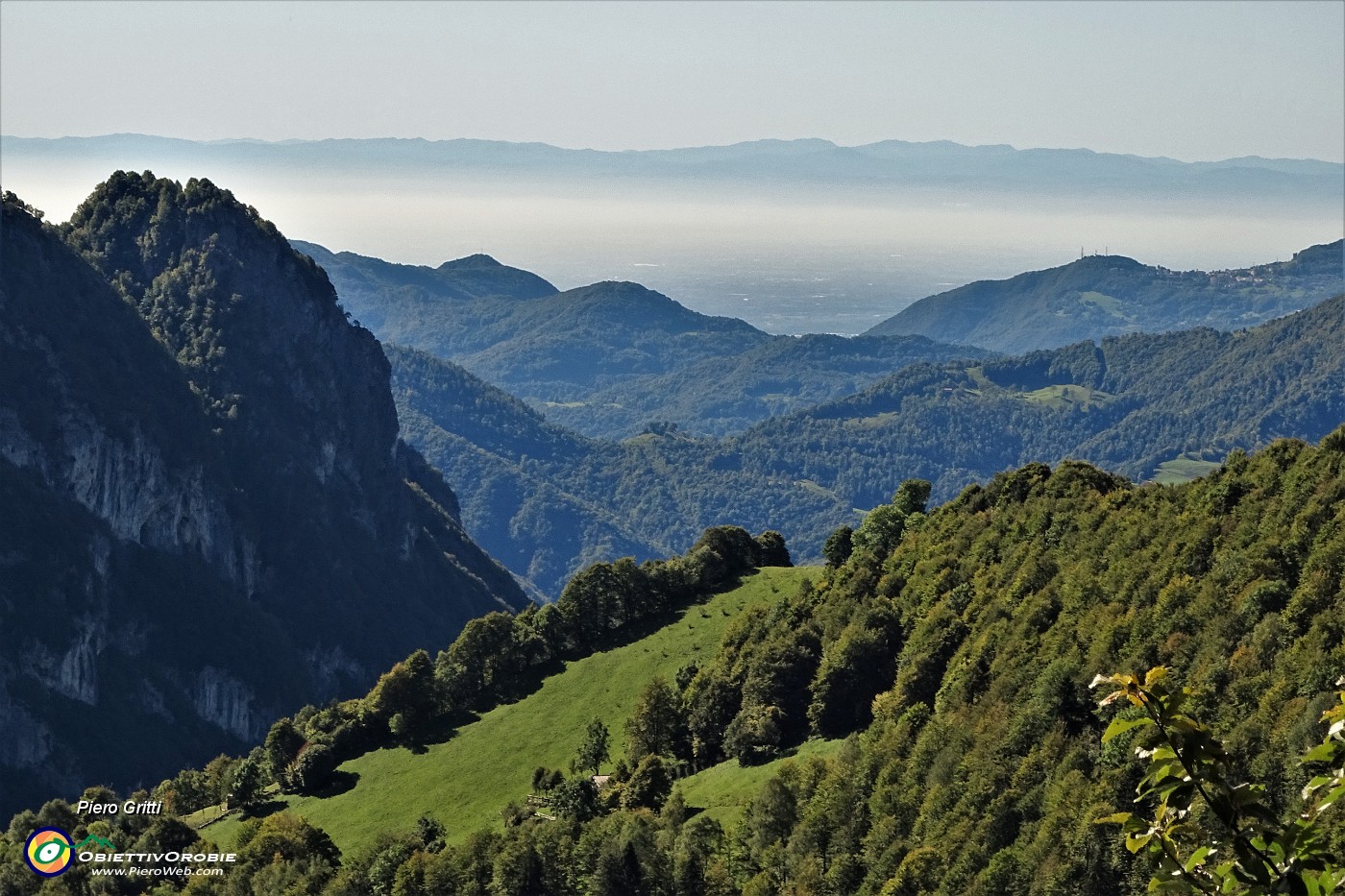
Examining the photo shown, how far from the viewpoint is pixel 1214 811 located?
12117mm

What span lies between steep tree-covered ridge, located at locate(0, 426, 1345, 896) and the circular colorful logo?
5.35 ft

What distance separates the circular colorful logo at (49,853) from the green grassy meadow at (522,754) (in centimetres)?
1094

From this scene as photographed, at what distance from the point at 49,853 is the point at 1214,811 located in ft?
307

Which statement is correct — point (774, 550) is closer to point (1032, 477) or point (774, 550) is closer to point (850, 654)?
point (1032, 477)

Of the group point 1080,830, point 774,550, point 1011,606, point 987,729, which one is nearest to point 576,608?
point 774,550

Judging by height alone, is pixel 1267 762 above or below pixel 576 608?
above

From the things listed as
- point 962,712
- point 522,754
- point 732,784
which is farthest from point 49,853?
point 962,712

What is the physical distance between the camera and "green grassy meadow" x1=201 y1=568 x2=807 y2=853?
103 m

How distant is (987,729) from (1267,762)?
69.4 ft

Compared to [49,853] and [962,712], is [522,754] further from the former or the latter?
[962,712]

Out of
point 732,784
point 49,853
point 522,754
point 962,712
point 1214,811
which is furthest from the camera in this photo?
point 522,754

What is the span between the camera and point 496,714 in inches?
4825

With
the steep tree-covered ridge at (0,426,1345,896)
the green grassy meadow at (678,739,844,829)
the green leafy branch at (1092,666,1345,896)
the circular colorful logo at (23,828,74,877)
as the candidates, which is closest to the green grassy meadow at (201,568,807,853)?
the green grassy meadow at (678,739,844,829)

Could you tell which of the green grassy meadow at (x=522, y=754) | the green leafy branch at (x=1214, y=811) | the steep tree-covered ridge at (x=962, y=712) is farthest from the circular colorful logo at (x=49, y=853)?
the green leafy branch at (x=1214, y=811)
